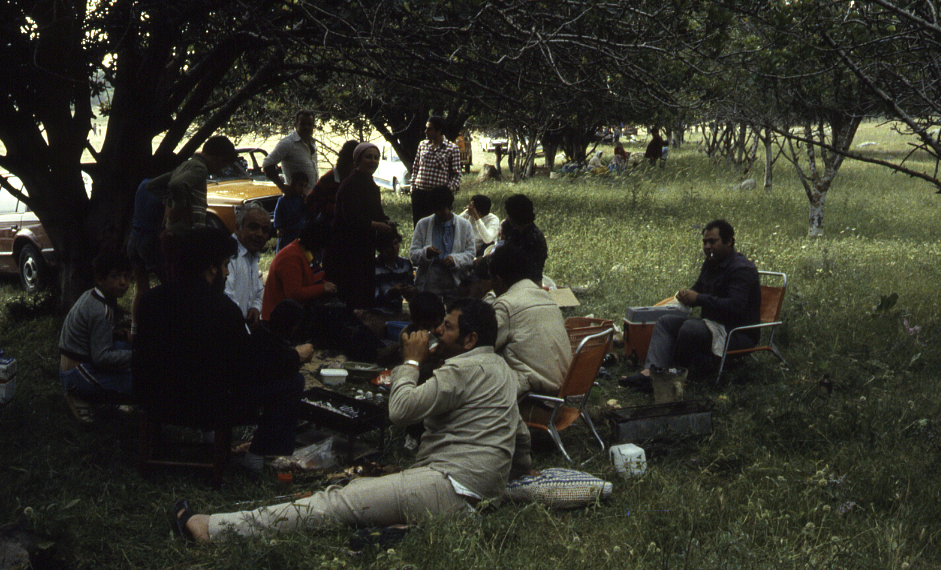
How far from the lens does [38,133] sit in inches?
274

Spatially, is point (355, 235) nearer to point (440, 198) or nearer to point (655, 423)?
point (440, 198)

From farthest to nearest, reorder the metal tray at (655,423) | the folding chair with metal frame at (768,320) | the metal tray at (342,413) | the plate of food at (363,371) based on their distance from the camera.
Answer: the plate of food at (363,371)
the folding chair with metal frame at (768,320)
the metal tray at (655,423)
the metal tray at (342,413)

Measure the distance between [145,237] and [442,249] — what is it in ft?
9.14

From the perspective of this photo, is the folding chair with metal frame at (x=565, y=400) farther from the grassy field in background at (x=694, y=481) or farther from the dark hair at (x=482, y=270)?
the dark hair at (x=482, y=270)

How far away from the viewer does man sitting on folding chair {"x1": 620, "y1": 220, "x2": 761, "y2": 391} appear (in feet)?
20.0

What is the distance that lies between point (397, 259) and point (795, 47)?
414 cm

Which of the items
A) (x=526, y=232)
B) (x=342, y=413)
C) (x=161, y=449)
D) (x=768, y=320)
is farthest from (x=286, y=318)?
(x=768, y=320)

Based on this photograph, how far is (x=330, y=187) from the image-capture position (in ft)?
26.0

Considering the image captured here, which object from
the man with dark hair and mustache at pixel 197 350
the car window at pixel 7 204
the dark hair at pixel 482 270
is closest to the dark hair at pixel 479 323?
the man with dark hair and mustache at pixel 197 350

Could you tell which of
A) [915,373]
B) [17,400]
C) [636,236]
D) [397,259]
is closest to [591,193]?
[636,236]

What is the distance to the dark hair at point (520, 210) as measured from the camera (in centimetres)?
686

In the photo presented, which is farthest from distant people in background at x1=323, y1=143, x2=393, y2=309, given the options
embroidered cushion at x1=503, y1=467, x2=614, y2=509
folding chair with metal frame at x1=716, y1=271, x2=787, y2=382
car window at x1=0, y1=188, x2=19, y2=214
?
car window at x1=0, y1=188, x2=19, y2=214

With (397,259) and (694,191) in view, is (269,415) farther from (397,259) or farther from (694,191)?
(694,191)

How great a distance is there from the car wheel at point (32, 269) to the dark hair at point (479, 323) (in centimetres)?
778
